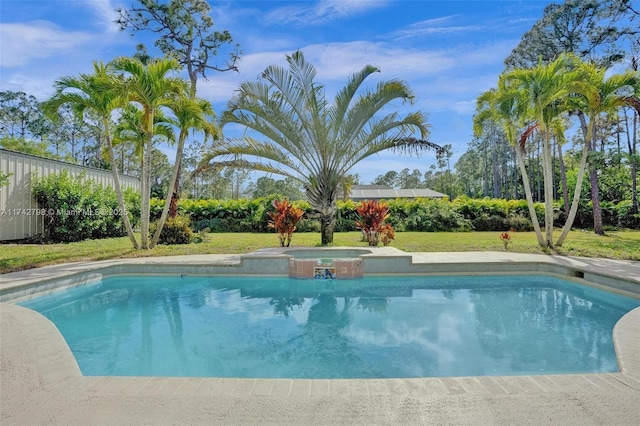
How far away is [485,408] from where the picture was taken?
2.41 metres

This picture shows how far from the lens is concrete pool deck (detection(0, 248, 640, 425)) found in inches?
90.9

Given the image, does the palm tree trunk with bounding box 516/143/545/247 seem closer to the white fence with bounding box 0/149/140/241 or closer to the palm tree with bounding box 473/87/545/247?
the palm tree with bounding box 473/87/545/247

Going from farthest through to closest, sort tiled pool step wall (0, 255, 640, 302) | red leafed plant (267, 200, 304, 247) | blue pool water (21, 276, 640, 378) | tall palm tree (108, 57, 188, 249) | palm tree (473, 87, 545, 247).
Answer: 1. red leafed plant (267, 200, 304, 247)
2. palm tree (473, 87, 545, 247)
3. tall palm tree (108, 57, 188, 249)
4. tiled pool step wall (0, 255, 640, 302)
5. blue pool water (21, 276, 640, 378)

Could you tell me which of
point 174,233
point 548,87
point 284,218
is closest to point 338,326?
point 284,218

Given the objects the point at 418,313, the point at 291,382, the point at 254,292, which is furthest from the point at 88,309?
the point at 418,313

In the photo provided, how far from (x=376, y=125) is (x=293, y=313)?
7.21 m

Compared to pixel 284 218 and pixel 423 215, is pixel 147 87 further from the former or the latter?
pixel 423 215

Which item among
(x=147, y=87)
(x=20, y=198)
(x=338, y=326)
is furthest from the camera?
(x=20, y=198)

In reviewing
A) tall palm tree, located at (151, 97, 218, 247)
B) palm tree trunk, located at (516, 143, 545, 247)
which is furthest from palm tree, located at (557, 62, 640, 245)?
tall palm tree, located at (151, 97, 218, 247)

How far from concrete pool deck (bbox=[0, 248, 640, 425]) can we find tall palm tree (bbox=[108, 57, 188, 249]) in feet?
27.6

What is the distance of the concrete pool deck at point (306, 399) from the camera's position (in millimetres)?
2309

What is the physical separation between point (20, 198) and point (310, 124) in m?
10.8

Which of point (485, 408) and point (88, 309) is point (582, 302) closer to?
point (485, 408)

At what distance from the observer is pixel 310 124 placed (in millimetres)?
11391
